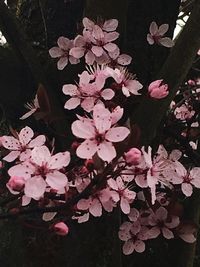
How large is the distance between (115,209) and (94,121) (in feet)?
1.39

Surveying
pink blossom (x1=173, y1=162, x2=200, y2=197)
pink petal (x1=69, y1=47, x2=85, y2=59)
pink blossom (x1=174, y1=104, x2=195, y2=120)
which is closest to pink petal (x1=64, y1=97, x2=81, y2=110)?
pink petal (x1=69, y1=47, x2=85, y2=59)

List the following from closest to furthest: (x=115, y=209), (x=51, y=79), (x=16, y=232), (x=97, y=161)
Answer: (x=97, y=161), (x=115, y=209), (x=51, y=79), (x=16, y=232)

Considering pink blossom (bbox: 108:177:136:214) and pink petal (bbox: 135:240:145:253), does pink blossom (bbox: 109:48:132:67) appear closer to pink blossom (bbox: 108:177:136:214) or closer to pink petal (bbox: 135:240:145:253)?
pink blossom (bbox: 108:177:136:214)

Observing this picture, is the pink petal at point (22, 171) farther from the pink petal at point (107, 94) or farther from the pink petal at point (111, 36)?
the pink petal at point (111, 36)

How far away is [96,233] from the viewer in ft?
4.42

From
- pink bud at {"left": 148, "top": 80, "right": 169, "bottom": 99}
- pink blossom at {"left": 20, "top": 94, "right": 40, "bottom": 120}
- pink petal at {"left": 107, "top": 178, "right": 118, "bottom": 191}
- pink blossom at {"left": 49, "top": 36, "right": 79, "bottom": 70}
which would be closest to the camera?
pink petal at {"left": 107, "top": 178, "right": 118, "bottom": 191}

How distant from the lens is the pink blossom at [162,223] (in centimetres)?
128

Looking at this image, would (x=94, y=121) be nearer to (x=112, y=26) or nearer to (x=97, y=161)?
(x=97, y=161)

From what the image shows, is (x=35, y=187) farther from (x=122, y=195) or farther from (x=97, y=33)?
(x=97, y=33)

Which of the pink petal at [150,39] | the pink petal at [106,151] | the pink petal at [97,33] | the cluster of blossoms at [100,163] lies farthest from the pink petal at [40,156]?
the pink petal at [150,39]

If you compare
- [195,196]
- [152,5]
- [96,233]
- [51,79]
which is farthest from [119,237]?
[152,5]

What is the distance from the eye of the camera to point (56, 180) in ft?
2.96

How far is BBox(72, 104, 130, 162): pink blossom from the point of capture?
2.91 feet

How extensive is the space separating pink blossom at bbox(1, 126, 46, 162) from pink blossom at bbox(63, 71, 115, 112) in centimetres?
11
